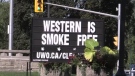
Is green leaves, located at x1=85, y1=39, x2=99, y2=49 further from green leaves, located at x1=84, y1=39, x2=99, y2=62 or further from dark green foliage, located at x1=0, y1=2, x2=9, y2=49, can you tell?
dark green foliage, located at x1=0, y1=2, x2=9, y2=49

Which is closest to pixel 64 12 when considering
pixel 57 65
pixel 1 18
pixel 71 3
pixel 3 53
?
pixel 71 3

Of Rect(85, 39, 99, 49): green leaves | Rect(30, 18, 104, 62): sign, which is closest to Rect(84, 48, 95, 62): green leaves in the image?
Rect(85, 39, 99, 49): green leaves

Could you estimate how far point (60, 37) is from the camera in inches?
864

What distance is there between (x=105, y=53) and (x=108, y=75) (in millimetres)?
907

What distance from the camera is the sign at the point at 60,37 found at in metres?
21.9

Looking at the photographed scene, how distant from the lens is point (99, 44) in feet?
71.2

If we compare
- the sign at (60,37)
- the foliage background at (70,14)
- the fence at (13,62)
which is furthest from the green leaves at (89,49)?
the foliage background at (70,14)

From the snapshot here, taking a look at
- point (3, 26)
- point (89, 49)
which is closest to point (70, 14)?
point (3, 26)

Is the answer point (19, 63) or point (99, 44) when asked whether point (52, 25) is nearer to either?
point (99, 44)

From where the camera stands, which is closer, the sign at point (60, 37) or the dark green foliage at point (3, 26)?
the sign at point (60, 37)

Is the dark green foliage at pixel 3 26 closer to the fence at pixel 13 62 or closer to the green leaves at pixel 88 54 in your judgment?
the fence at pixel 13 62

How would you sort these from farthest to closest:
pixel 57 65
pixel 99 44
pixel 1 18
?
1. pixel 1 18
2. pixel 57 65
3. pixel 99 44

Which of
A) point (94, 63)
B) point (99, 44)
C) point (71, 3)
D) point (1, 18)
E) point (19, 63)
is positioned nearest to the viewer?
point (94, 63)

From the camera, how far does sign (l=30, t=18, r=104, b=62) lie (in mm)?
21938
